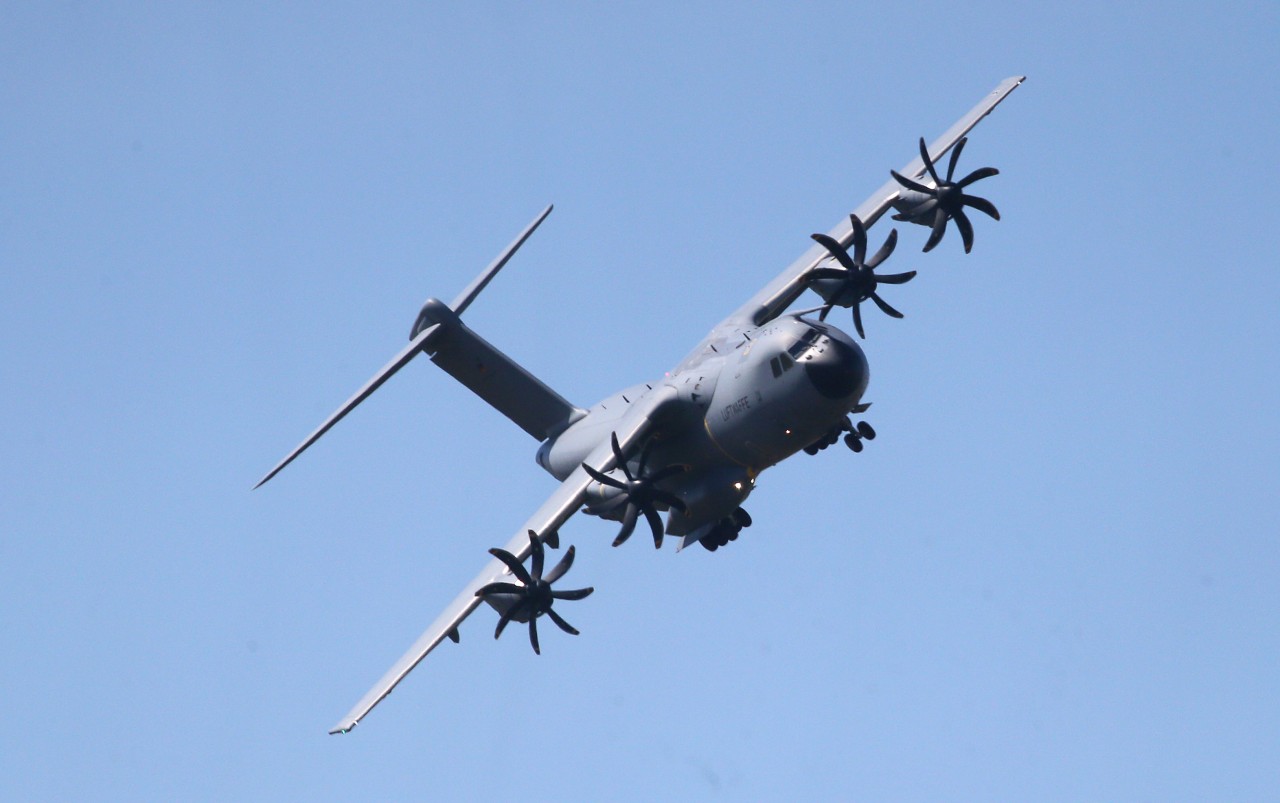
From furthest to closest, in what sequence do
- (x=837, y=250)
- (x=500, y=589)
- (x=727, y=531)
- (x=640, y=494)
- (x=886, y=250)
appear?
(x=727, y=531) → (x=886, y=250) → (x=837, y=250) → (x=500, y=589) → (x=640, y=494)

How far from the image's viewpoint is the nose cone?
1572 inches

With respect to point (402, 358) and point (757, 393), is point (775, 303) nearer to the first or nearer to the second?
point (757, 393)

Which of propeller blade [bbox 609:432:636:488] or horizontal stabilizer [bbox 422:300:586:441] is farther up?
horizontal stabilizer [bbox 422:300:586:441]

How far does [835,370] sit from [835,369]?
0.07 ft

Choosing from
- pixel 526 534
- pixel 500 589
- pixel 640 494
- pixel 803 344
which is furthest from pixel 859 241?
pixel 500 589

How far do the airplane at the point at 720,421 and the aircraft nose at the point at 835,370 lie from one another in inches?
0.9

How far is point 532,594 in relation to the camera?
141 ft

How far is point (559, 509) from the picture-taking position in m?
43.1

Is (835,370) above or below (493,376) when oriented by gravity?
above

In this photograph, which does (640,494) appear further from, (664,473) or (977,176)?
(977,176)

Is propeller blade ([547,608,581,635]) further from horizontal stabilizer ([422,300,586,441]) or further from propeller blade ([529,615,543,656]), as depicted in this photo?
horizontal stabilizer ([422,300,586,441])

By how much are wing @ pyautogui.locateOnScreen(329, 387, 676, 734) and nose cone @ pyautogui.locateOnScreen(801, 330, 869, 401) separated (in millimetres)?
4312

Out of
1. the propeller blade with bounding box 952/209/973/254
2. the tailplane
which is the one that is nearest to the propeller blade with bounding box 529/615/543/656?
the tailplane

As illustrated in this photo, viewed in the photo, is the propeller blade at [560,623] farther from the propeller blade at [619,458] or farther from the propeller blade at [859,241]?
the propeller blade at [859,241]
